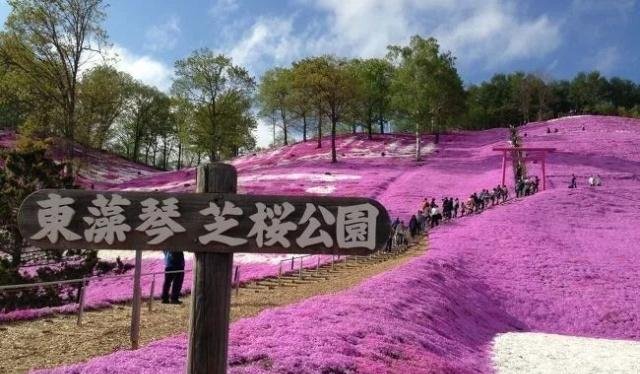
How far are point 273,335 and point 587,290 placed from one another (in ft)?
48.4

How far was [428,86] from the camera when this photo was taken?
5934cm

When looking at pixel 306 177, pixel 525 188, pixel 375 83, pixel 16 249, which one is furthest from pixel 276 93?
pixel 16 249

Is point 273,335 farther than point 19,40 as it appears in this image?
No

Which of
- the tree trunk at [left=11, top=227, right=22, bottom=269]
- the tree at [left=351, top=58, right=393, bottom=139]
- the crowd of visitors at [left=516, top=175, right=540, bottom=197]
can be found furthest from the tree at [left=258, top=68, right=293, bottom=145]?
the tree trunk at [left=11, top=227, right=22, bottom=269]

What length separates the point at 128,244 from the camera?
201 inches

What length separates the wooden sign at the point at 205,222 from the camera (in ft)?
16.4

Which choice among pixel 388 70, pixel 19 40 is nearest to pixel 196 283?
pixel 19 40

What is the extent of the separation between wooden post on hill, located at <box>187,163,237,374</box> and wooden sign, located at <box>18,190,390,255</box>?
165 millimetres

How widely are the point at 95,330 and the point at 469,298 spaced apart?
11601mm

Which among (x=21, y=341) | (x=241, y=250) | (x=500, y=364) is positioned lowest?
(x=500, y=364)

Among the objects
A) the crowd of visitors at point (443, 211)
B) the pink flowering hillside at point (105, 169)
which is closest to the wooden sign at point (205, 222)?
the crowd of visitors at point (443, 211)

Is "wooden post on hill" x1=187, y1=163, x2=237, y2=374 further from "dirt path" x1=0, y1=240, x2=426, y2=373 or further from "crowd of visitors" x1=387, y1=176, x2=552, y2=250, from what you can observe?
"crowd of visitors" x1=387, y1=176, x2=552, y2=250

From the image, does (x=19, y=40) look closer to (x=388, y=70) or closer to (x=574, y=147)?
(x=574, y=147)

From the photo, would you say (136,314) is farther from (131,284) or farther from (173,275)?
(131,284)
